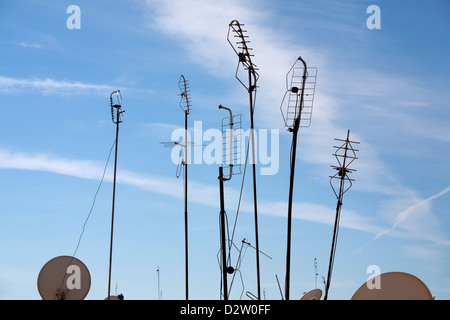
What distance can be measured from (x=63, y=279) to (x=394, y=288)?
9.69 m

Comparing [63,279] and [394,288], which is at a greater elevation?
[63,279]

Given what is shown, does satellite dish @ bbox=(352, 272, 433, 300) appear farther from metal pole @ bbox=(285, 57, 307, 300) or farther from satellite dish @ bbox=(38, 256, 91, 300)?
satellite dish @ bbox=(38, 256, 91, 300)

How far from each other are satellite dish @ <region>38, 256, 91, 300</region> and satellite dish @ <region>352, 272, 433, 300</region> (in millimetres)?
8438

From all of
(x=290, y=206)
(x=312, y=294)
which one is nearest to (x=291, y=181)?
(x=290, y=206)

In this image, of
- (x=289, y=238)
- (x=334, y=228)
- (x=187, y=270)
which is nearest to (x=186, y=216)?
(x=187, y=270)

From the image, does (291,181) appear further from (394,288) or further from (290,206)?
(394,288)

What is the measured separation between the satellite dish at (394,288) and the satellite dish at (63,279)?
8.44m

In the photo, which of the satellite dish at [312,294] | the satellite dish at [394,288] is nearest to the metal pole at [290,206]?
the satellite dish at [394,288]

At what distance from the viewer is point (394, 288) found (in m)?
9.34

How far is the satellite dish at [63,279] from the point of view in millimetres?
15531

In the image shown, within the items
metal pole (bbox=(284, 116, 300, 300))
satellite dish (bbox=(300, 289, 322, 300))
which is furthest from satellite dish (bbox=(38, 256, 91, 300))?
metal pole (bbox=(284, 116, 300, 300))

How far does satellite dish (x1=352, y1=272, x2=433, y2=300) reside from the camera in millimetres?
8961
